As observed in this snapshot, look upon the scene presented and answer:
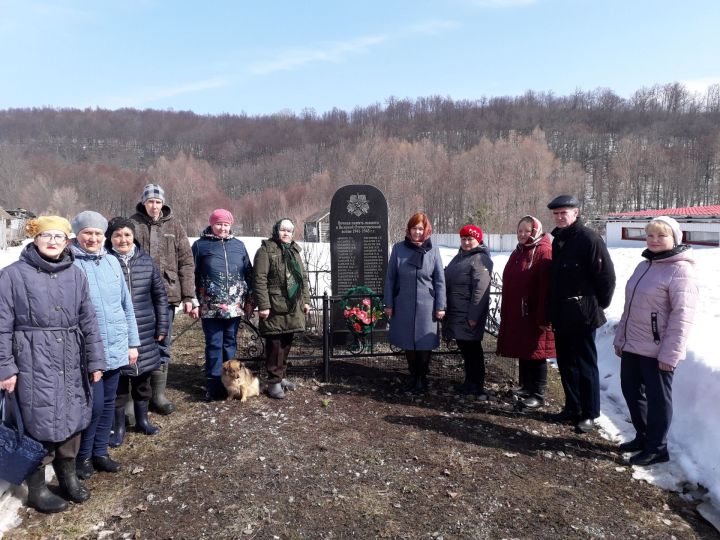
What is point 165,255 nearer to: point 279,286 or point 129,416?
point 279,286

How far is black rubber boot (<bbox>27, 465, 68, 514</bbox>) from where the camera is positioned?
2.82 metres

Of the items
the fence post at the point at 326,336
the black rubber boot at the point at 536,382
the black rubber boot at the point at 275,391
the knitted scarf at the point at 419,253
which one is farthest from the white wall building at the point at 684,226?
the black rubber boot at the point at 275,391

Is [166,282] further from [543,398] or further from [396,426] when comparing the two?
[543,398]

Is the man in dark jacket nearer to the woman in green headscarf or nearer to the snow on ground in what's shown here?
the woman in green headscarf

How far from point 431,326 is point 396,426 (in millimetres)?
1061

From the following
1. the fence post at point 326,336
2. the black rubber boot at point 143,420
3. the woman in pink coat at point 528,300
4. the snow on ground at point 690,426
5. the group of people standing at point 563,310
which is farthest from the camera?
the fence post at point 326,336

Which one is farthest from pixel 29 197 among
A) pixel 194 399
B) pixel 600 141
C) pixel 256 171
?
pixel 600 141

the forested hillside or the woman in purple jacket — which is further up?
the forested hillside

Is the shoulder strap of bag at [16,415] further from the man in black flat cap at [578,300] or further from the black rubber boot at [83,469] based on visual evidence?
the man in black flat cap at [578,300]

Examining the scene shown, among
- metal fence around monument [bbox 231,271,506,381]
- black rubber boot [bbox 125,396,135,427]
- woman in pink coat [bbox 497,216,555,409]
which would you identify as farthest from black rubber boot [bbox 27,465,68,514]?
woman in pink coat [bbox 497,216,555,409]

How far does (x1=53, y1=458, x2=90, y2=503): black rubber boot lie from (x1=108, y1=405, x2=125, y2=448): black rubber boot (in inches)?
28.3

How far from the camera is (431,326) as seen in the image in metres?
4.66

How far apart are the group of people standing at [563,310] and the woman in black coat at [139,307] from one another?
7.19ft

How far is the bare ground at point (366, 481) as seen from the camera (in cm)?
277
